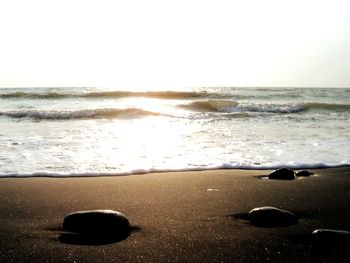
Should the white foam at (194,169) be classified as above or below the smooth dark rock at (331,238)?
below

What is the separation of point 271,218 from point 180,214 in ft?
2.19

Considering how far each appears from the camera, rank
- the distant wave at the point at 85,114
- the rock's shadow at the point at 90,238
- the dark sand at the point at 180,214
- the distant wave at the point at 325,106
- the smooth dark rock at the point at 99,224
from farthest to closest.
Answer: the distant wave at the point at 325,106, the distant wave at the point at 85,114, the smooth dark rock at the point at 99,224, the rock's shadow at the point at 90,238, the dark sand at the point at 180,214

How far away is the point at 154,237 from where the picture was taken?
2582 mm

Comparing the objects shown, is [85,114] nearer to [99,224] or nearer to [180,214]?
[180,214]

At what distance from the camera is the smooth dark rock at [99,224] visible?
8.52ft

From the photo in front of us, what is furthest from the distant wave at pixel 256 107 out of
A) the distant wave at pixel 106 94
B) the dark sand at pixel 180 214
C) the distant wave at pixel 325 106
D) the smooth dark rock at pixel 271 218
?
the smooth dark rock at pixel 271 218

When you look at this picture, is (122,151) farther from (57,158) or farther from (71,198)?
(71,198)

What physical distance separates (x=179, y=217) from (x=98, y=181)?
170 centimetres

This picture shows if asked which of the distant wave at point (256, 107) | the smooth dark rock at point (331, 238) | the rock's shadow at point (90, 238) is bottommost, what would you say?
the distant wave at point (256, 107)

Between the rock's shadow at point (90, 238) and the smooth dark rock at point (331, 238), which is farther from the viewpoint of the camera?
the rock's shadow at point (90, 238)

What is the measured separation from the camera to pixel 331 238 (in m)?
2.39

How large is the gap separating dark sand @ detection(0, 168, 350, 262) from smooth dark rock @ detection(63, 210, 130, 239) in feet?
0.27

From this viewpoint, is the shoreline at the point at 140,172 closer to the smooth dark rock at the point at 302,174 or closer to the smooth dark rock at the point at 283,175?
the smooth dark rock at the point at 302,174

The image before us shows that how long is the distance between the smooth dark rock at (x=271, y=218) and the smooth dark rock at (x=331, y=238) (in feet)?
1.19
